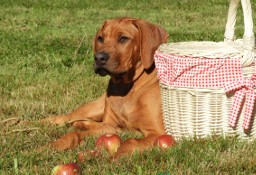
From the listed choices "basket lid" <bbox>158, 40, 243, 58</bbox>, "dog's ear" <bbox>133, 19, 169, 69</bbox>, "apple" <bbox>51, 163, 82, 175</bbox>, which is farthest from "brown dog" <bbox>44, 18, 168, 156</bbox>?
"apple" <bbox>51, 163, 82, 175</bbox>

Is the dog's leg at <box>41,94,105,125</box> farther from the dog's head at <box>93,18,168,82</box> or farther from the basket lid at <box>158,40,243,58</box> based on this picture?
the basket lid at <box>158,40,243,58</box>

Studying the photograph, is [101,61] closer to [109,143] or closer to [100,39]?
[100,39]

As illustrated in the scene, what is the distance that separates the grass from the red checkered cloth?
0.29m

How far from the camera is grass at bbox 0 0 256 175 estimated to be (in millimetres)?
4117

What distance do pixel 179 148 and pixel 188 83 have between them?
23.5 inches

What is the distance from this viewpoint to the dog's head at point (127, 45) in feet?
17.2

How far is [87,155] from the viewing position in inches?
168

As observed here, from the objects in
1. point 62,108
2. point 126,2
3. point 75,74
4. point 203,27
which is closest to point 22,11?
point 126,2

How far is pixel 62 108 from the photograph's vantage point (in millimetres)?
6293

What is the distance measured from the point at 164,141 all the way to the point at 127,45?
114cm

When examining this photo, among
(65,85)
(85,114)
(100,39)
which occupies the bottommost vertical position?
(65,85)

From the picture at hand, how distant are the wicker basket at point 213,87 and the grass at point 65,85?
18 centimetres

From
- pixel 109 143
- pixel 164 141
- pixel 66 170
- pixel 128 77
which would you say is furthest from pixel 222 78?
pixel 66 170

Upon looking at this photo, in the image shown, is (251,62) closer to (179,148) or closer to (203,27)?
(179,148)
